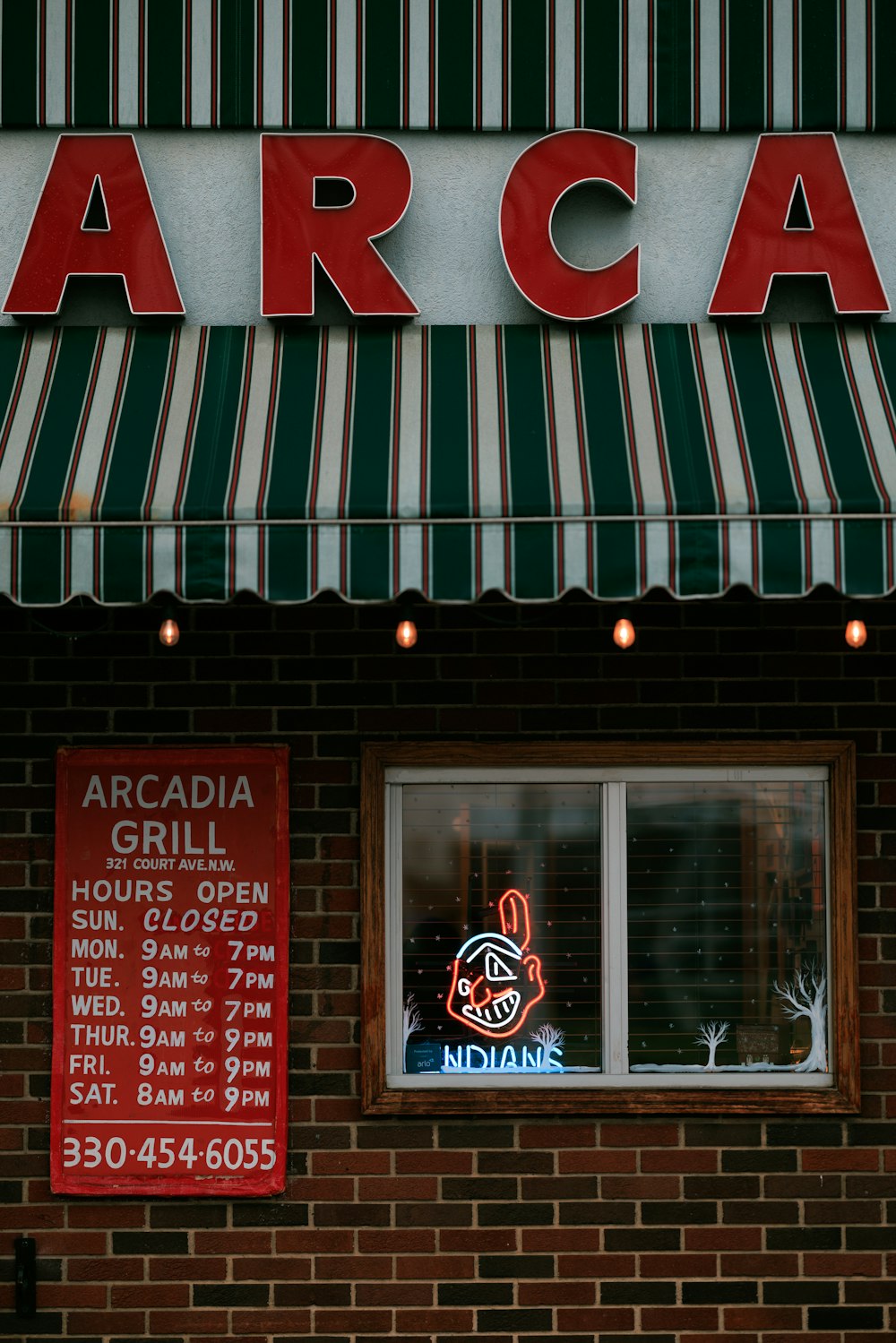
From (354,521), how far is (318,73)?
2.27 m

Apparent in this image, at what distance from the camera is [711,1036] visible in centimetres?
515

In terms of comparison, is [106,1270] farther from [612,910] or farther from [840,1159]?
[840,1159]

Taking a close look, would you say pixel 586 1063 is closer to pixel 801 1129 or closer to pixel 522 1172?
pixel 522 1172

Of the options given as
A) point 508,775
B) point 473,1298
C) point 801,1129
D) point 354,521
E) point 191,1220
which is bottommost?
point 473,1298

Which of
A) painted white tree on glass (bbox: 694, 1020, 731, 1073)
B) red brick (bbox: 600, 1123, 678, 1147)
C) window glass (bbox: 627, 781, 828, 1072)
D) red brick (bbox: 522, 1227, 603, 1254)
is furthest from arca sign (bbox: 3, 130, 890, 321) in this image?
red brick (bbox: 522, 1227, 603, 1254)

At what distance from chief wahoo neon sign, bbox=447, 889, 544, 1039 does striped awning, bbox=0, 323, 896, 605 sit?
5.62ft

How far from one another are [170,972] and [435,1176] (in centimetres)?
136

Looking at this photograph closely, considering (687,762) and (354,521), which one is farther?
(687,762)

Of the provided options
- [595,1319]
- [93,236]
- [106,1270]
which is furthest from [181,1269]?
[93,236]

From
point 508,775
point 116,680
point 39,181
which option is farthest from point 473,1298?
point 39,181

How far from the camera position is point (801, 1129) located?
5023 millimetres

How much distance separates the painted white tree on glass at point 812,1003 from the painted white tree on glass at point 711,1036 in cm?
28

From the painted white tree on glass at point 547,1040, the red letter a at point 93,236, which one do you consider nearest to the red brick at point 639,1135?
the painted white tree on glass at point 547,1040

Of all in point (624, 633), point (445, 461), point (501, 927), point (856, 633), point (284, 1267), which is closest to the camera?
point (445, 461)
